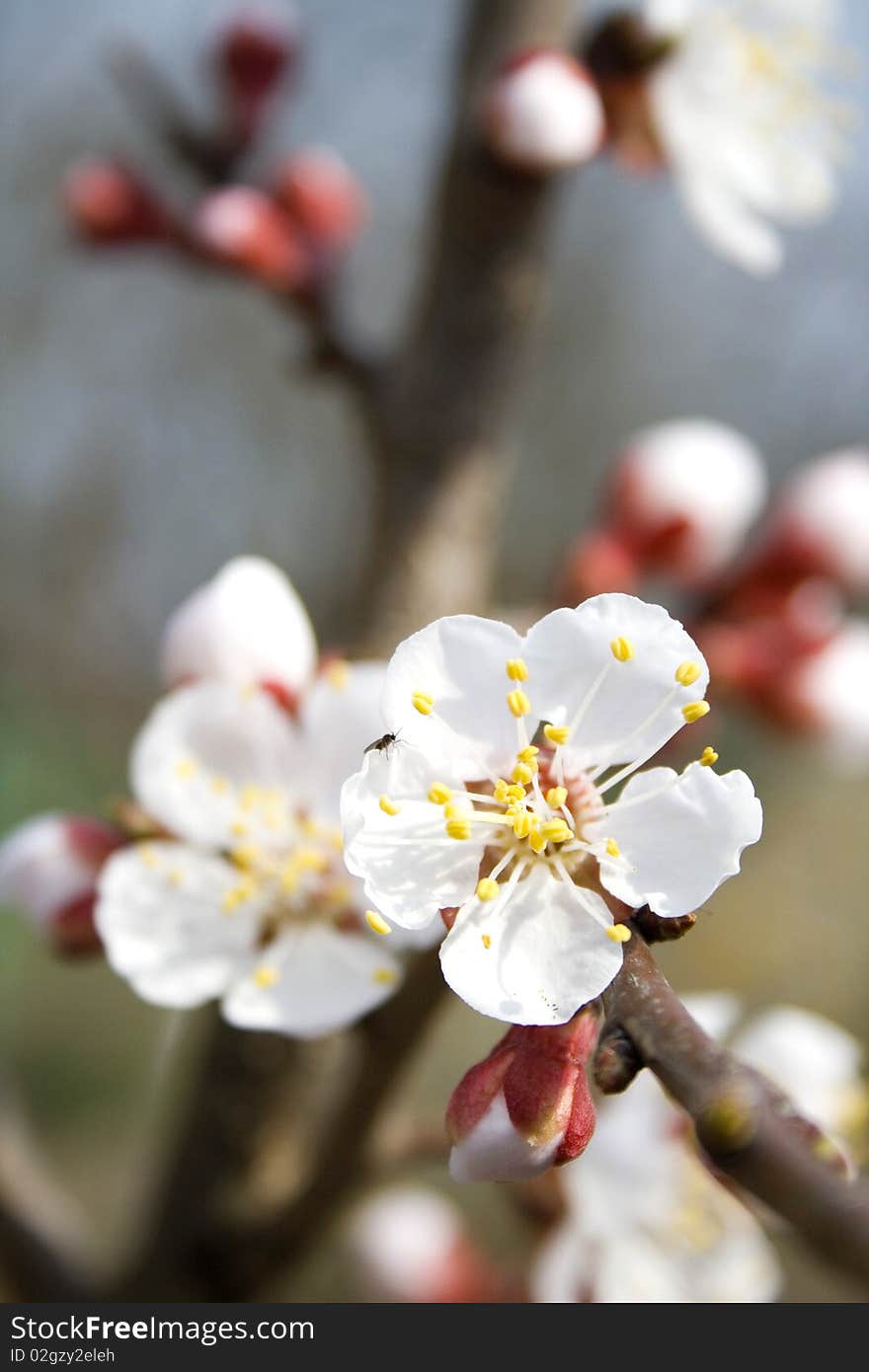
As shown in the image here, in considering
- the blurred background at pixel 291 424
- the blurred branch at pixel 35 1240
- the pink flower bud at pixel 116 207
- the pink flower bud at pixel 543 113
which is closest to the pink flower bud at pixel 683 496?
the pink flower bud at pixel 543 113

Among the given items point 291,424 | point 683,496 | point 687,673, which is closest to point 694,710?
point 687,673

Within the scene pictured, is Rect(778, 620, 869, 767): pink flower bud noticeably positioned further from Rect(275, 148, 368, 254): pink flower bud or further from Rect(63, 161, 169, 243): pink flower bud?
Rect(63, 161, 169, 243): pink flower bud

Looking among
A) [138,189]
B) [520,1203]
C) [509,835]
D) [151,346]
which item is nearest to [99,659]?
[151,346]

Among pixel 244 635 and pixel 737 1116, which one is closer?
pixel 737 1116

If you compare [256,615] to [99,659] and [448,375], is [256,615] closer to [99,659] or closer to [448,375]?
[448,375]

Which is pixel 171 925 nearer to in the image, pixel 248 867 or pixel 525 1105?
pixel 248 867
